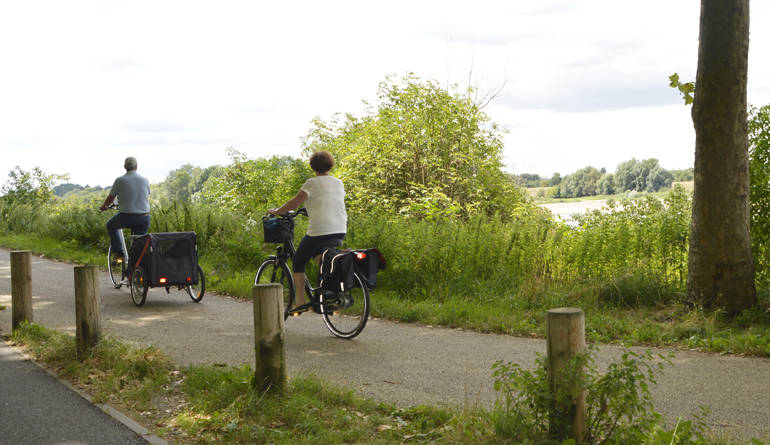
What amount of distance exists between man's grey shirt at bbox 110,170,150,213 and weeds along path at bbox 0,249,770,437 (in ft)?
5.68

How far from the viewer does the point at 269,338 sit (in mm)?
4863

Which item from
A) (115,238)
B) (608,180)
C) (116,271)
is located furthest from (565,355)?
(608,180)

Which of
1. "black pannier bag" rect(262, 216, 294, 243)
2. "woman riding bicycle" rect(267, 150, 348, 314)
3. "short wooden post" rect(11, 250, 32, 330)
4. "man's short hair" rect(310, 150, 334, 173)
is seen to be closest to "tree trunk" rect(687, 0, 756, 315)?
"woman riding bicycle" rect(267, 150, 348, 314)

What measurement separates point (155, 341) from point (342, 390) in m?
3.29

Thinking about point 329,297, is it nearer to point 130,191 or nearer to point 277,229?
point 277,229

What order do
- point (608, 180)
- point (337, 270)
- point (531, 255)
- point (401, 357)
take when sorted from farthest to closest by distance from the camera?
point (608, 180), point (531, 255), point (337, 270), point (401, 357)

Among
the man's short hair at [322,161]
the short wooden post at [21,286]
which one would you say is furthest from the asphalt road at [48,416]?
the man's short hair at [322,161]

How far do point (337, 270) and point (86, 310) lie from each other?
8.53 ft

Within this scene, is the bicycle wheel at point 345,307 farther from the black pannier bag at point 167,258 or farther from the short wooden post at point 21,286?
the short wooden post at point 21,286

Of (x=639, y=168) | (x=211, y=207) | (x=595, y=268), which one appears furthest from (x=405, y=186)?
(x=639, y=168)

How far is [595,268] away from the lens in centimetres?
943

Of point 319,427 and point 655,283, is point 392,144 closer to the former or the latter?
point 655,283

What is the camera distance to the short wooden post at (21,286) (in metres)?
7.73

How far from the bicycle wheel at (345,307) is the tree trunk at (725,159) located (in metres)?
4.20
